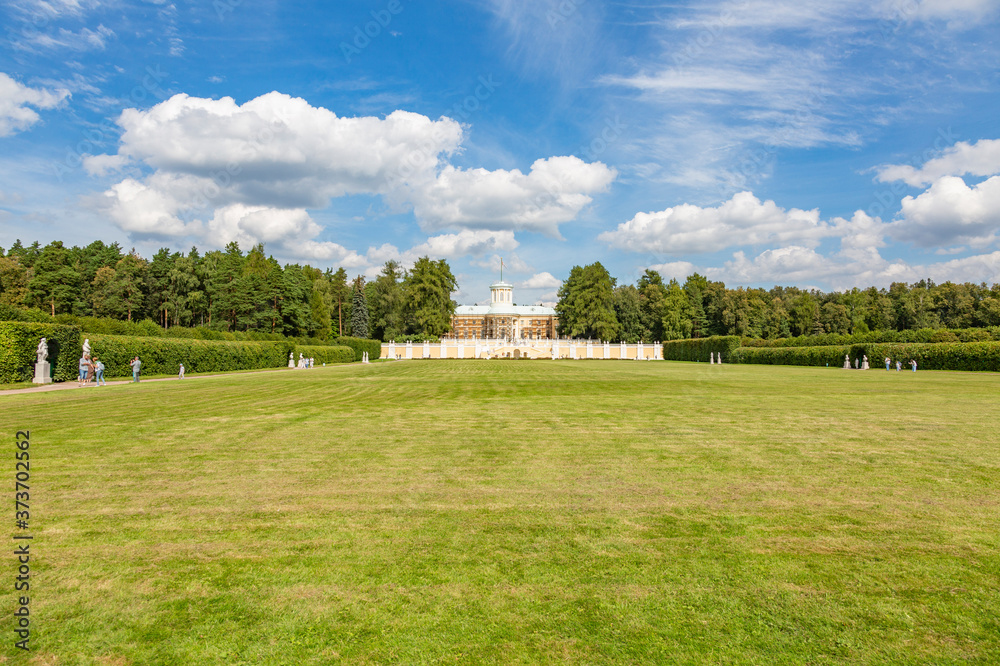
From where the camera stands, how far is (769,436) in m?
10.2

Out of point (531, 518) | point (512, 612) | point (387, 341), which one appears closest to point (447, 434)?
point (531, 518)

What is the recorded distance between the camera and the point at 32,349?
24547mm

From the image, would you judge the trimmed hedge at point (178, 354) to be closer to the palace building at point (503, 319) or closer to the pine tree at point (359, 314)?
the pine tree at point (359, 314)

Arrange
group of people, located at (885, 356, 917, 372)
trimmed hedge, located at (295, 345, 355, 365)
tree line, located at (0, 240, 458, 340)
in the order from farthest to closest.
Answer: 1. tree line, located at (0, 240, 458, 340)
2. trimmed hedge, located at (295, 345, 355, 365)
3. group of people, located at (885, 356, 917, 372)

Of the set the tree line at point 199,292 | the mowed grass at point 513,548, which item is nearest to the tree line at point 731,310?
the tree line at point 199,292

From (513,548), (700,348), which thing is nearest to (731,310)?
(700,348)

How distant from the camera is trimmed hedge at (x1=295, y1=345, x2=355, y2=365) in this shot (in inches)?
2110

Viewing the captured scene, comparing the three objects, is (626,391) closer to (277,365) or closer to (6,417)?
(6,417)

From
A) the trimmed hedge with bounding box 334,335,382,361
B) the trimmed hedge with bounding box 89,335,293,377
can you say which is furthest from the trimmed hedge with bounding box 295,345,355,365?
the trimmed hedge with bounding box 334,335,382,361

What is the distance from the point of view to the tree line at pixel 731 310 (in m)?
83.5

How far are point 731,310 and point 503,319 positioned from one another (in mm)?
47245

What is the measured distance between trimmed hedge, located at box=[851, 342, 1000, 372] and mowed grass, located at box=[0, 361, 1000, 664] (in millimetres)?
37868

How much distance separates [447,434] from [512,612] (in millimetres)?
6861

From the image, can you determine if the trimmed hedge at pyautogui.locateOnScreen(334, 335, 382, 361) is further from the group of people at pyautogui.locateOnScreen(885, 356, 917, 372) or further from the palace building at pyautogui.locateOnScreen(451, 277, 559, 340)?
the group of people at pyautogui.locateOnScreen(885, 356, 917, 372)
